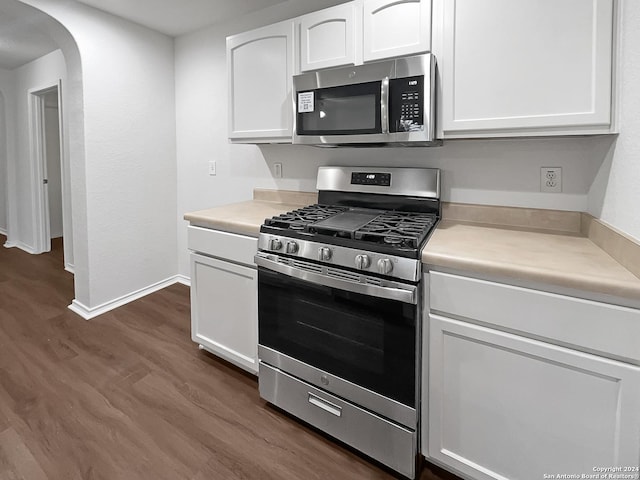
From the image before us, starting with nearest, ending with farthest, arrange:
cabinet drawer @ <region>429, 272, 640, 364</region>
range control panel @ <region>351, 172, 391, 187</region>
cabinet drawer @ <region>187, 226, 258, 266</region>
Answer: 1. cabinet drawer @ <region>429, 272, 640, 364</region>
2. cabinet drawer @ <region>187, 226, 258, 266</region>
3. range control panel @ <region>351, 172, 391, 187</region>

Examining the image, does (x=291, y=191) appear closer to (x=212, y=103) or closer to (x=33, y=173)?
(x=212, y=103)

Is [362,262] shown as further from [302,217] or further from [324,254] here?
[302,217]

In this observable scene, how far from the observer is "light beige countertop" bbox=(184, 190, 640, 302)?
1.06 metres

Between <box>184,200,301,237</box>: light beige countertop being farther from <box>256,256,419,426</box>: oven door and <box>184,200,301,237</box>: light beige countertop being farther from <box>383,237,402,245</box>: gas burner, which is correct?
<box>383,237,402,245</box>: gas burner

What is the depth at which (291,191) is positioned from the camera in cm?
253

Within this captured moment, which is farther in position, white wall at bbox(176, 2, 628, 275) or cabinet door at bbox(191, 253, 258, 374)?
cabinet door at bbox(191, 253, 258, 374)

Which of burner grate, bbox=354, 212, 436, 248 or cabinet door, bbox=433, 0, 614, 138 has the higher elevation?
cabinet door, bbox=433, 0, 614, 138

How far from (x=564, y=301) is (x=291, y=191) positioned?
1.79 m

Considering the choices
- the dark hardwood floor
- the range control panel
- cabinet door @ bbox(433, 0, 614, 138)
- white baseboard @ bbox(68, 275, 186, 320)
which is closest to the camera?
cabinet door @ bbox(433, 0, 614, 138)

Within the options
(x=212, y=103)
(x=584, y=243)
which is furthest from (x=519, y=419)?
(x=212, y=103)

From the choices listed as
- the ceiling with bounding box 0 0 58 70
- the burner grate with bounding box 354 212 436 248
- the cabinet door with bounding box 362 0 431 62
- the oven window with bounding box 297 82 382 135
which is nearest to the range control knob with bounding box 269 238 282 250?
the burner grate with bounding box 354 212 436 248

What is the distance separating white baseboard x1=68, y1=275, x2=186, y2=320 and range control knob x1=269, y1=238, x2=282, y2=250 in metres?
1.93

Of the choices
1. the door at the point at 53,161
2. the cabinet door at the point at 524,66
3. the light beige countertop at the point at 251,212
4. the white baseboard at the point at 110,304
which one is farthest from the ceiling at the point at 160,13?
the white baseboard at the point at 110,304

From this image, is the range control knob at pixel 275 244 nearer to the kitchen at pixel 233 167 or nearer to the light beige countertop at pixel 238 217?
the light beige countertop at pixel 238 217
